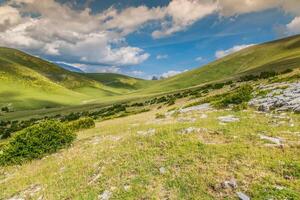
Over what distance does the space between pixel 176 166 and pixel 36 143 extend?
1345 cm

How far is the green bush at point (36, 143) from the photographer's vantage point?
22.7 meters

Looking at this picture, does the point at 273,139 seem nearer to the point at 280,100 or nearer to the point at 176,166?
the point at 176,166

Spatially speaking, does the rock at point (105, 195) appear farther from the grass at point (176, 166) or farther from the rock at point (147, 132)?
the rock at point (147, 132)

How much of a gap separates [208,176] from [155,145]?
585 centimetres

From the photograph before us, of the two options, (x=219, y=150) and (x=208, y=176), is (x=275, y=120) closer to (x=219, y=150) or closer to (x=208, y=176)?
(x=219, y=150)

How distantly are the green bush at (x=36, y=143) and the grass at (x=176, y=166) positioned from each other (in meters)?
1.06

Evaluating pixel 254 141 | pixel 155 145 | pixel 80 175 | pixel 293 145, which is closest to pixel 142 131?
pixel 155 145

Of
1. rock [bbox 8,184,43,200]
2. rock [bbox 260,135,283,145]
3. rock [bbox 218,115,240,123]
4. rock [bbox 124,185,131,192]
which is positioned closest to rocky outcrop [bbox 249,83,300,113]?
rock [bbox 218,115,240,123]

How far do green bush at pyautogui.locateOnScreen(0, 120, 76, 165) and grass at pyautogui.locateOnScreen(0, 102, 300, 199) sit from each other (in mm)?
1058

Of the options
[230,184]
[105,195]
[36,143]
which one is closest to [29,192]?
[105,195]

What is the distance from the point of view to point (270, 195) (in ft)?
36.6

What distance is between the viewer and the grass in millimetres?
12492

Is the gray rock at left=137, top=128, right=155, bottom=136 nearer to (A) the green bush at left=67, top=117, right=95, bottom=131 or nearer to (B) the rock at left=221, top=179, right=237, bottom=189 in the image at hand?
(B) the rock at left=221, top=179, right=237, bottom=189

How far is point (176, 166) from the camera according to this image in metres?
15.0
